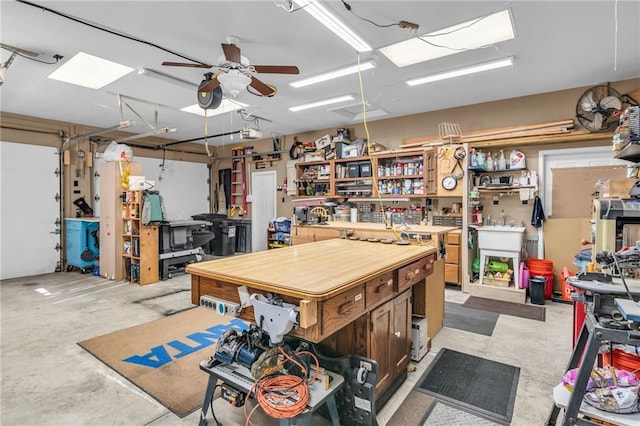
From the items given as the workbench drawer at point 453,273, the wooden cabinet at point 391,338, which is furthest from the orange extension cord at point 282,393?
the workbench drawer at point 453,273

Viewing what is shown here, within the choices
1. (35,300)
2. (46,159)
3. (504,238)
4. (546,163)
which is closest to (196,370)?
(35,300)

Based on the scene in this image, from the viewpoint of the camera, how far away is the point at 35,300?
Answer: 15.1 ft

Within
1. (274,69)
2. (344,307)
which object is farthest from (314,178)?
(344,307)

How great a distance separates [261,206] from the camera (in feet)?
28.2

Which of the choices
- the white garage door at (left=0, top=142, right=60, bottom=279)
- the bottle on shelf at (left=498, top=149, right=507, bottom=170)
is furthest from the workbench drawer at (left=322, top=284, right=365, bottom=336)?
the white garage door at (left=0, top=142, right=60, bottom=279)

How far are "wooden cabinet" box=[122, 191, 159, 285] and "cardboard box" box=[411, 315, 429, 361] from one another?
4.52 metres

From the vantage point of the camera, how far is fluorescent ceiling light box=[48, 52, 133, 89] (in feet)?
13.1

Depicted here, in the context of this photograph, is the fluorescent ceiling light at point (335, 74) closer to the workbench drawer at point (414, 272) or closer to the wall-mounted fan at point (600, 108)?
the workbench drawer at point (414, 272)

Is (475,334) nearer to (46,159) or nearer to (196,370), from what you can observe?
(196,370)

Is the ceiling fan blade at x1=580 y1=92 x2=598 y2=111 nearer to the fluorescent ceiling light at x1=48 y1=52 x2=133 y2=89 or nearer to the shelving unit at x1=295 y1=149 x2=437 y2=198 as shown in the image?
the shelving unit at x1=295 y1=149 x2=437 y2=198

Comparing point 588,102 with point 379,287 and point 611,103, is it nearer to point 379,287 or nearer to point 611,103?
point 611,103

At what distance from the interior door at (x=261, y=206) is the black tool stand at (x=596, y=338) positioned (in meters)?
7.18

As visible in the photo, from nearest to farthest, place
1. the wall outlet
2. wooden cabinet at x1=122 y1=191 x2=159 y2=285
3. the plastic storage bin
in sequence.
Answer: the wall outlet
the plastic storage bin
wooden cabinet at x1=122 y1=191 x2=159 y2=285

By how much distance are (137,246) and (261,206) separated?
3609mm
